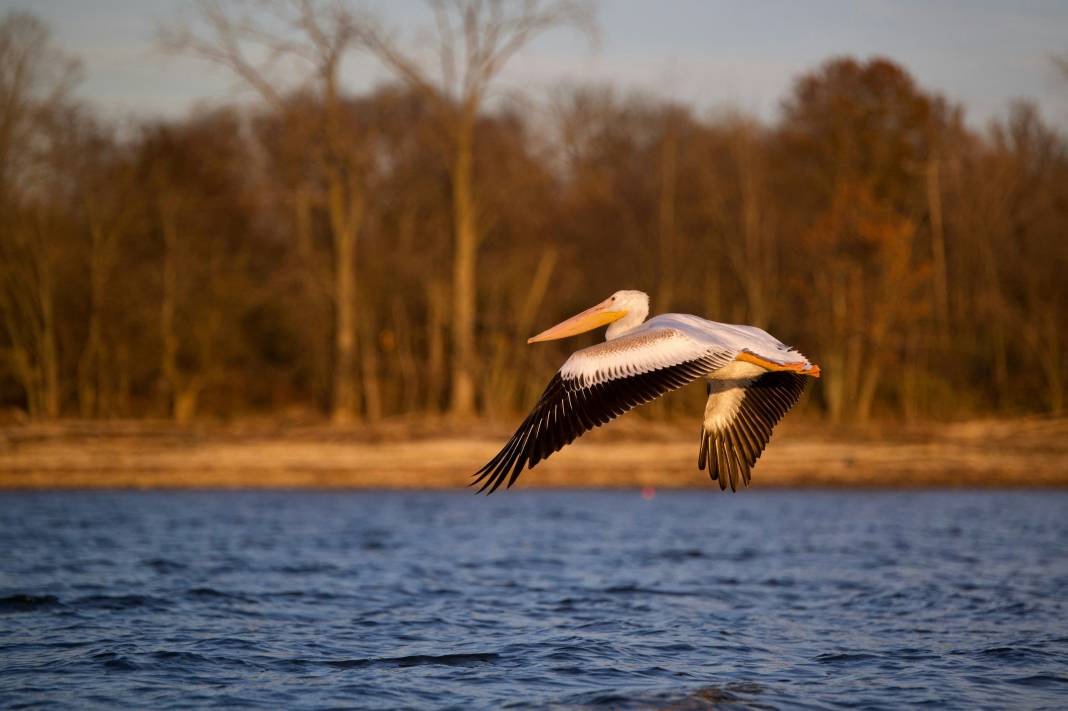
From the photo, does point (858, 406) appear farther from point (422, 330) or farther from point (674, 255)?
point (422, 330)

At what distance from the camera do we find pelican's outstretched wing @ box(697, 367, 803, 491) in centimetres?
927

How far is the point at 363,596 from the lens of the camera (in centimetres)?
1134

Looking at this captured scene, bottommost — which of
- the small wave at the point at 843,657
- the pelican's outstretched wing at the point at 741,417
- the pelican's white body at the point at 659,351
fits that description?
the small wave at the point at 843,657

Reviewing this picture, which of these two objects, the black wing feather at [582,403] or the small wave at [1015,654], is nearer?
the black wing feather at [582,403]

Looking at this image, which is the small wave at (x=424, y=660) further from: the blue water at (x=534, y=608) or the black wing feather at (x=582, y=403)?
the black wing feather at (x=582, y=403)

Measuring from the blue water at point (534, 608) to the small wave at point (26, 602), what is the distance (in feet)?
0.14

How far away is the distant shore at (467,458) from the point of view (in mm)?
21172

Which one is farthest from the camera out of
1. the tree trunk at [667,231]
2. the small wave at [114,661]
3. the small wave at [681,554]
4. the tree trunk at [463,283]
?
the tree trunk at [667,231]

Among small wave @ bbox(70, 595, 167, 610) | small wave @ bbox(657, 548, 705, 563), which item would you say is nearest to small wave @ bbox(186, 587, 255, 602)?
small wave @ bbox(70, 595, 167, 610)

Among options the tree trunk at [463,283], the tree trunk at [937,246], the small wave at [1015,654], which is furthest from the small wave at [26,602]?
the tree trunk at [937,246]

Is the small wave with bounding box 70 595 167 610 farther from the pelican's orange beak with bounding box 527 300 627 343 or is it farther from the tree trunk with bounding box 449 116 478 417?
the tree trunk with bounding box 449 116 478 417

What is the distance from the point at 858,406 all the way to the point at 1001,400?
3432 millimetres

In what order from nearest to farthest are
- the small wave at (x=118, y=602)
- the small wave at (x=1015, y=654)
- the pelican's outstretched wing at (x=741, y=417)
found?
1. the small wave at (x=1015, y=654)
2. the pelican's outstretched wing at (x=741, y=417)
3. the small wave at (x=118, y=602)

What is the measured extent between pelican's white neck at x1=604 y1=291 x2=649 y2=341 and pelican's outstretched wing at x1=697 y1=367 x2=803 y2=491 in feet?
2.67
